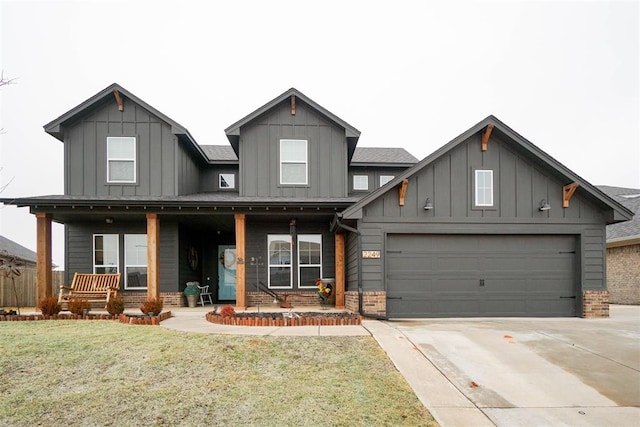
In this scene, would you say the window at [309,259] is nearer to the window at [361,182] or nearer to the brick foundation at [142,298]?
the window at [361,182]

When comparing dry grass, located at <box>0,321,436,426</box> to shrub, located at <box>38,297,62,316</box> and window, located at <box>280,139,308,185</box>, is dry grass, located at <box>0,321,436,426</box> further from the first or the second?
window, located at <box>280,139,308,185</box>

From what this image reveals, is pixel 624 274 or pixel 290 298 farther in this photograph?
pixel 624 274

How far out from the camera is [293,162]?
13.3 m

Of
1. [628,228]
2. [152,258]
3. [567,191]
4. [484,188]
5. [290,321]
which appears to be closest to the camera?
[290,321]

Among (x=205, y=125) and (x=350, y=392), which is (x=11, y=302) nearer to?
(x=350, y=392)

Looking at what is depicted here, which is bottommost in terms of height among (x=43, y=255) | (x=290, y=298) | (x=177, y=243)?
(x=290, y=298)

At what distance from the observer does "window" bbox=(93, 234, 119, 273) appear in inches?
529

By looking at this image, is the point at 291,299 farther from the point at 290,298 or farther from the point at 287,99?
the point at 287,99

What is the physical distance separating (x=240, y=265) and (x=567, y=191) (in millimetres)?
8620

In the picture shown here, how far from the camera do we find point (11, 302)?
15750mm

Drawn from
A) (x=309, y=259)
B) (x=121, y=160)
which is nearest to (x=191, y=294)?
(x=309, y=259)

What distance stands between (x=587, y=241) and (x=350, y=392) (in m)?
8.71

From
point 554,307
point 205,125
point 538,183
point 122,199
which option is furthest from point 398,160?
point 205,125

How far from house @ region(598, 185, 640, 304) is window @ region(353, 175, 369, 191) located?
30.1 feet
